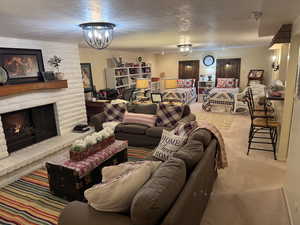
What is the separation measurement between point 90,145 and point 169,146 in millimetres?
1026

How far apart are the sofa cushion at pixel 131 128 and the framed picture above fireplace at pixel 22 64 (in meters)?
1.81

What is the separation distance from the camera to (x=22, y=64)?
144 inches

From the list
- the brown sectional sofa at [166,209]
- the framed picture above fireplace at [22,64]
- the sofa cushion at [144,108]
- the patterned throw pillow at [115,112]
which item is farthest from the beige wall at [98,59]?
the brown sectional sofa at [166,209]

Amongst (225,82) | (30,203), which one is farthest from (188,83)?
(30,203)

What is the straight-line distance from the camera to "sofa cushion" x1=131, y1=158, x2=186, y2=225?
1.19 meters

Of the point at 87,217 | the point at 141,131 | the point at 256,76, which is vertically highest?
the point at 256,76

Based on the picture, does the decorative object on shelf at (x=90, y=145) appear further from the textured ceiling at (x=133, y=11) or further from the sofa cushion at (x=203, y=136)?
the textured ceiling at (x=133, y=11)

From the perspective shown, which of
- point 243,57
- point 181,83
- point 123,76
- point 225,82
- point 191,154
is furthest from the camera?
point 181,83

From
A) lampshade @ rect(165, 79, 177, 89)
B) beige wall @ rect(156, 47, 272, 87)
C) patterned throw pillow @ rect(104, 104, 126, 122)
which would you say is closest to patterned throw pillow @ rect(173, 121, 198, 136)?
patterned throw pillow @ rect(104, 104, 126, 122)

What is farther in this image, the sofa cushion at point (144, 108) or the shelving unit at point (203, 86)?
the shelving unit at point (203, 86)

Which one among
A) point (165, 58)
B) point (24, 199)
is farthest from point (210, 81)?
point (24, 199)

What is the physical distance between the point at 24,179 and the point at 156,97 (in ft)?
13.2

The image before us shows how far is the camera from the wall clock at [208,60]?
8864mm

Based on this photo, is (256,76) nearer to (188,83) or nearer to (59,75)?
(188,83)
